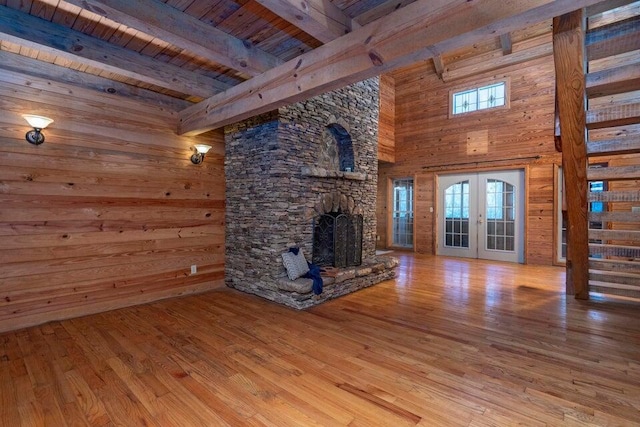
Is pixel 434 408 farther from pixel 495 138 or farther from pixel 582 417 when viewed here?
pixel 495 138

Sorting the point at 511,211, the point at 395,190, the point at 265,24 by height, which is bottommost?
the point at 511,211

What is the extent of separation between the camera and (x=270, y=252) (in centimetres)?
384

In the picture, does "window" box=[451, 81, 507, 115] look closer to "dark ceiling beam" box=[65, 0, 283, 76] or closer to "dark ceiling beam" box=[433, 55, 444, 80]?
"dark ceiling beam" box=[433, 55, 444, 80]

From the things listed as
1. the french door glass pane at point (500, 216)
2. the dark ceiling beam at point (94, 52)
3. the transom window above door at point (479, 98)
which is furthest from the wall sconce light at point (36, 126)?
the french door glass pane at point (500, 216)

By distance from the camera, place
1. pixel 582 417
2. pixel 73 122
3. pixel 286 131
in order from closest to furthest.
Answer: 1. pixel 582 417
2. pixel 73 122
3. pixel 286 131

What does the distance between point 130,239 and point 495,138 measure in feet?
22.6

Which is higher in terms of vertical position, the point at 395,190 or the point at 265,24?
the point at 265,24

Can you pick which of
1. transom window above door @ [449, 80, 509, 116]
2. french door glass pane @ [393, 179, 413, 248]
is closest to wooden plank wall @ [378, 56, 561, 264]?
transom window above door @ [449, 80, 509, 116]

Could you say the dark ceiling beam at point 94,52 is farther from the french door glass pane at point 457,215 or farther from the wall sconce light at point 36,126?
the french door glass pane at point 457,215

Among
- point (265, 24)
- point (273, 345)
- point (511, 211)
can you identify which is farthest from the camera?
point (511, 211)

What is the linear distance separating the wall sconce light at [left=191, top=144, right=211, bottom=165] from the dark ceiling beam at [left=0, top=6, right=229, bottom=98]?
823mm

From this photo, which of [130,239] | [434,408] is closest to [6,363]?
[130,239]

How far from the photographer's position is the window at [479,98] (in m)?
6.50

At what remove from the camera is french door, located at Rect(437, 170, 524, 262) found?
21.1 ft
